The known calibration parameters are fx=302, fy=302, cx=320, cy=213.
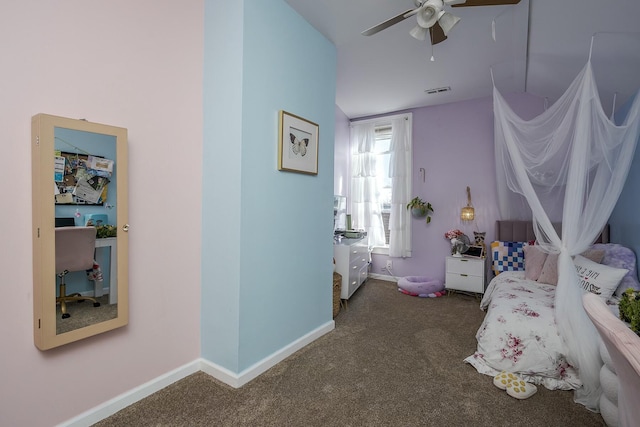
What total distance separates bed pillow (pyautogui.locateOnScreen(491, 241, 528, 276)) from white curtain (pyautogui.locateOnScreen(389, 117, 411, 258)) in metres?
1.21

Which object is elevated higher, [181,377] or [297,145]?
[297,145]

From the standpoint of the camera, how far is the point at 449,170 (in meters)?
4.47

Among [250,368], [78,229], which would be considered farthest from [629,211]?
[78,229]

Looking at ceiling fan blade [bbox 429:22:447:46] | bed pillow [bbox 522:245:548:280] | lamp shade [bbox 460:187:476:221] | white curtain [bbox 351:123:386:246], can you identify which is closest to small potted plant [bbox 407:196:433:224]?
lamp shade [bbox 460:187:476:221]

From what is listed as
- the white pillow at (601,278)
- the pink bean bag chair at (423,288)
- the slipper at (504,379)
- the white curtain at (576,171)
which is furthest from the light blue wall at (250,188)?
the white pillow at (601,278)

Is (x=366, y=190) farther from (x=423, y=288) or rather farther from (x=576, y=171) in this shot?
(x=576, y=171)

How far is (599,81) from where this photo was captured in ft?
8.37

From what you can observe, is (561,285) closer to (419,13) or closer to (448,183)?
(419,13)

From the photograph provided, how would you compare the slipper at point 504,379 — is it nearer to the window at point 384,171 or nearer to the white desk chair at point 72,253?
the white desk chair at point 72,253

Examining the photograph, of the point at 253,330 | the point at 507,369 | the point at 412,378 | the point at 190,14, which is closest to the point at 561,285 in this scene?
the point at 507,369

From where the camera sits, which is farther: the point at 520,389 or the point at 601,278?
the point at 601,278

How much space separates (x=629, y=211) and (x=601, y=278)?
2.94 ft

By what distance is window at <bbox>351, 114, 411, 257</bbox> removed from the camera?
4.73 meters

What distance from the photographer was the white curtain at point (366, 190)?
4984mm
